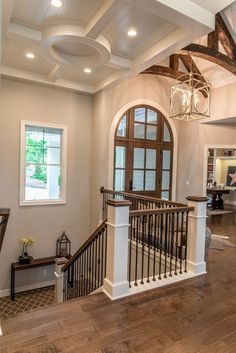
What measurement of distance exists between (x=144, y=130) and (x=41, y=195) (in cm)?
308

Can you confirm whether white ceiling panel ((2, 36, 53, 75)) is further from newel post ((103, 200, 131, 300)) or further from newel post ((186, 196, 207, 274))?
newel post ((186, 196, 207, 274))


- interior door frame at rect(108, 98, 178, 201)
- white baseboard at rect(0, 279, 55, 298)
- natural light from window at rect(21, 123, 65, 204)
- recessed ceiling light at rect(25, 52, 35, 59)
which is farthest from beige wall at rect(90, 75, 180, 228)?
recessed ceiling light at rect(25, 52, 35, 59)

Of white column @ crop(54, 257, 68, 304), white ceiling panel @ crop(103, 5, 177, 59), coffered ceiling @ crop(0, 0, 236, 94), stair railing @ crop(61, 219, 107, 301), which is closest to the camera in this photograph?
coffered ceiling @ crop(0, 0, 236, 94)

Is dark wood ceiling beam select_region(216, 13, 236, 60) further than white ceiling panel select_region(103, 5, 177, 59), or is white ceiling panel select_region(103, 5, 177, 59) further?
dark wood ceiling beam select_region(216, 13, 236, 60)

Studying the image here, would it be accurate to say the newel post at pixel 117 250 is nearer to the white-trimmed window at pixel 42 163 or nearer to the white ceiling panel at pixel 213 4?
the white ceiling panel at pixel 213 4

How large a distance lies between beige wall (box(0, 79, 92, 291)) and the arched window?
2.71 feet

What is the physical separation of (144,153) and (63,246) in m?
3.09

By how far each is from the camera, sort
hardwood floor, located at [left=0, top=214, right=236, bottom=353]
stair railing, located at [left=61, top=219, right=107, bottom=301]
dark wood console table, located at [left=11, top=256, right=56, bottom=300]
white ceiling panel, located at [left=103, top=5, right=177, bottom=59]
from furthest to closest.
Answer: dark wood console table, located at [left=11, top=256, right=56, bottom=300] < stair railing, located at [left=61, top=219, right=107, bottom=301] < white ceiling panel, located at [left=103, top=5, right=177, bottom=59] < hardwood floor, located at [left=0, top=214, right=236, bottom=353]

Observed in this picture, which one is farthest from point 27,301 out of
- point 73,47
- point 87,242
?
point 73,47

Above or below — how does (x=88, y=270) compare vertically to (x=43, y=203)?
below

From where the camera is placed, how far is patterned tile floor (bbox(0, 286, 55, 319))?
186 inches

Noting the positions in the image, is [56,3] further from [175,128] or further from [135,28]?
[175,128]

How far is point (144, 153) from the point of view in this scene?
645cm

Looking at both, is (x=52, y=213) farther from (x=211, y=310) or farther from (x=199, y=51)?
(x=199, y=51)
